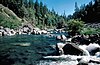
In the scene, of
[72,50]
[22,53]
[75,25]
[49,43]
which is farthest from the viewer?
[75,25]

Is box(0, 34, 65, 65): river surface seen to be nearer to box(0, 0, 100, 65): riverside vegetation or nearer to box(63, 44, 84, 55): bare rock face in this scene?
box(0, 0, 100, 65): riverside vegetation

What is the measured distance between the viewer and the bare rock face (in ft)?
111

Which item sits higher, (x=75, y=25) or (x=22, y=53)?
(x=75, y=25)

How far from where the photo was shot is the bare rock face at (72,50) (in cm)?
3396

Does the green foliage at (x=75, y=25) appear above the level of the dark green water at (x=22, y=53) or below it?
above

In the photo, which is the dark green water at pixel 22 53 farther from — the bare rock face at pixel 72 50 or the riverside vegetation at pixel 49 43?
the bare rock face at pixel 72 50

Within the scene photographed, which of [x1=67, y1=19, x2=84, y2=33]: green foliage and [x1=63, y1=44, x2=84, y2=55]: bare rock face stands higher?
[x1=67, y1=19, x2=84, y2=33]: green foliage

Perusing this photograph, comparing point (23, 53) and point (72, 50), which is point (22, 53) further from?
point (72, 50)

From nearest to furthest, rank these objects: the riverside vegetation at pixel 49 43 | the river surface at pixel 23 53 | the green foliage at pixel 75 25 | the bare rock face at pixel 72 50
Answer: the river surface at pixel 23 53
the riverside vegetation at pixel 49 43
the bare rock face at pixel 72 50
the green foliage at pixel 75 25

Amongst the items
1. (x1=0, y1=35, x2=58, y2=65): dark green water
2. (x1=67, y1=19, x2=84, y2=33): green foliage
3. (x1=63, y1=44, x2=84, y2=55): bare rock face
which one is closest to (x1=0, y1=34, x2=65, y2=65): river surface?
(x1=0, y1=35, x2=58, y2=65): dark green water

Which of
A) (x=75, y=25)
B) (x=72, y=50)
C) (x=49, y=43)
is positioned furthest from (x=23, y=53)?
(x=75, y=25)

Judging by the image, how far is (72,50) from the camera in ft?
114

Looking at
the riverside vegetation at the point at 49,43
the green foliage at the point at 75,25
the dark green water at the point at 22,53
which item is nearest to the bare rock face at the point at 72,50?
the riverside vegetation at the point at 49,43

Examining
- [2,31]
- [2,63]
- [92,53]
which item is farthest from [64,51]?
[2,31]
